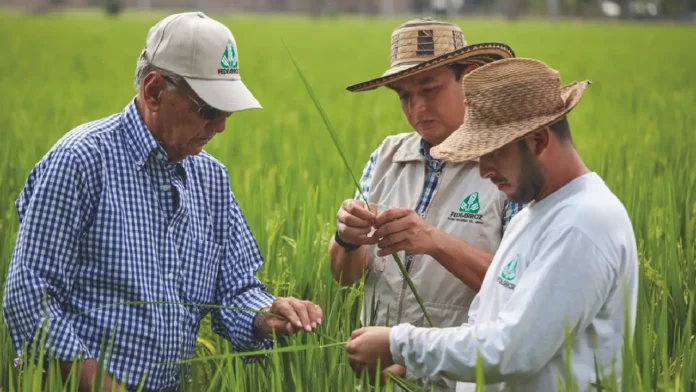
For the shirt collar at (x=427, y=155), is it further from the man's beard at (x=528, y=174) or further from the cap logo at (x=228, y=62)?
the man's beard at (x=528, y=174)

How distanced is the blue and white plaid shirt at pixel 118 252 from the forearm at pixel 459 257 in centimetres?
42

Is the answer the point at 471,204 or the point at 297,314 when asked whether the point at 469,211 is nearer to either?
the point at 471,204

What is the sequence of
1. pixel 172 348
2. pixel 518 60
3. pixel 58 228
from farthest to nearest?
pixel 172 348 → pixel 58 228 → pixel 518 60

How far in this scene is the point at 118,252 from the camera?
209cm

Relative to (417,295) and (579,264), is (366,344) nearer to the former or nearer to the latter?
(417,295)

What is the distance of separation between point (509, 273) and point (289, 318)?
1.86ft

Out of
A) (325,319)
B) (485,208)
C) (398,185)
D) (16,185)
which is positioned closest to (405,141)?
(398,185)

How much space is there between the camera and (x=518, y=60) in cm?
184

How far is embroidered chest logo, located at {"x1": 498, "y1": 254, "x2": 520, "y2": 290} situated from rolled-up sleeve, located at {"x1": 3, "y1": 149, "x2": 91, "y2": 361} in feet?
2.79

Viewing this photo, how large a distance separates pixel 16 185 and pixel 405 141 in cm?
263

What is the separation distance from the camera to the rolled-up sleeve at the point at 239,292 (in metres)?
2.33

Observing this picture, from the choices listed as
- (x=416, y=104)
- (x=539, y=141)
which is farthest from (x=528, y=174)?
(x=416, y=104)

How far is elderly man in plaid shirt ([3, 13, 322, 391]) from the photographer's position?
2.03 m

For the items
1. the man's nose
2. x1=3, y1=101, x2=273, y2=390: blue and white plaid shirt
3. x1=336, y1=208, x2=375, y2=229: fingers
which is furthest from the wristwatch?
the man's nose
